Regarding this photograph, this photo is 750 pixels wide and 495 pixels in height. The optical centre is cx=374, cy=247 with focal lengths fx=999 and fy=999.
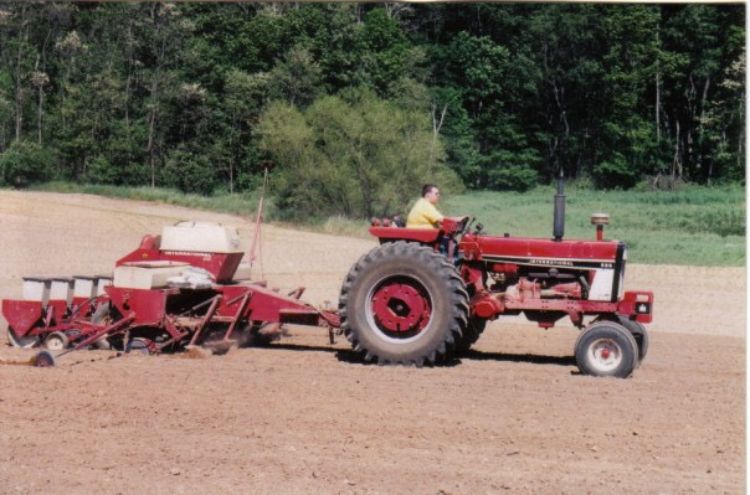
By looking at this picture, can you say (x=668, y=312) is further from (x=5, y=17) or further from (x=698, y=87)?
(x=5, y=17)

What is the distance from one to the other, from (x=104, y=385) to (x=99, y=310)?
6.65 ft

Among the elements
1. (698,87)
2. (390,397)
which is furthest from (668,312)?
(698,87)

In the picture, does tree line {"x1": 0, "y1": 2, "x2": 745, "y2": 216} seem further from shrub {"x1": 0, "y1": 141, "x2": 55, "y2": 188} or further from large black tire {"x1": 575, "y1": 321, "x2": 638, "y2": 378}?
large black tire {"x1": 575, "y1": 321, "x2": 638, "y2": 378}

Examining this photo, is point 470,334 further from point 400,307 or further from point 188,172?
point 188,172

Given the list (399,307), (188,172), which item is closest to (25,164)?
(188,172)

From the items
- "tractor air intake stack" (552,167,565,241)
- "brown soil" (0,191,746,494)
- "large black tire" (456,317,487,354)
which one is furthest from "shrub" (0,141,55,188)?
"tractor air intake stack" (552,167,565,241)

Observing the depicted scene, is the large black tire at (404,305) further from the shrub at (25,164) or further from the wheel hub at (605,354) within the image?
the shrub at (25,164)

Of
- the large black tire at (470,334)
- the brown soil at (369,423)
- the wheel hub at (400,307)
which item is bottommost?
the brown soil at (369,423)

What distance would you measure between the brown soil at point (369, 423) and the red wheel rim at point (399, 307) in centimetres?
38

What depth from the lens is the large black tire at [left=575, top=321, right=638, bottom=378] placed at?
8.19 metres

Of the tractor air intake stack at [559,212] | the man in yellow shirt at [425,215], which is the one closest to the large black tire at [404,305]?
the man in yellow shirt at [425,215]

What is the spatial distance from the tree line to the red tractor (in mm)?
13865

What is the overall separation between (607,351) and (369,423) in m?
2.74

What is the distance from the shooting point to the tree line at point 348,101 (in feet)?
79.0
